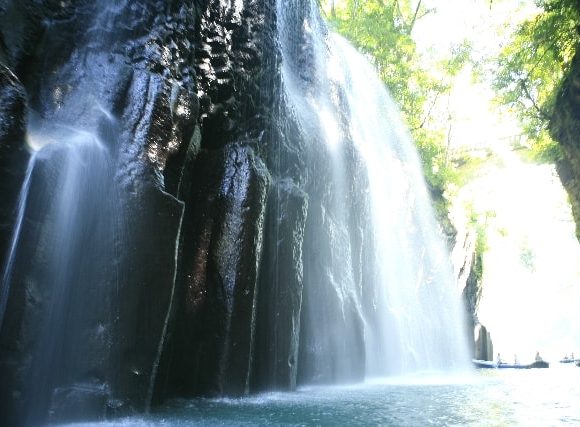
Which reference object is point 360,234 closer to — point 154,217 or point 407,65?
point 154,217

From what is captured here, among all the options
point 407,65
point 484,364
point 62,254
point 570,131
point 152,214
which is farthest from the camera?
point 484,364

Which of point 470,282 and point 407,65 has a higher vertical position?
point 407,65

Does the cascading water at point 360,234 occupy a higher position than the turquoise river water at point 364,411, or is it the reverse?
the cascading water at point 360,234

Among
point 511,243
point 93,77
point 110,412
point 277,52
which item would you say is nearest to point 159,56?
point 93,77

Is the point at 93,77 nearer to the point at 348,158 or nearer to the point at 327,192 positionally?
the point at 327,192

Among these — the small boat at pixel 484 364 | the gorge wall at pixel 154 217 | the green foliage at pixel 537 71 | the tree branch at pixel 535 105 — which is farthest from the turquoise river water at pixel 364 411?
the small boat at pixel 484 364

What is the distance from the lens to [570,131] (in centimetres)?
1512

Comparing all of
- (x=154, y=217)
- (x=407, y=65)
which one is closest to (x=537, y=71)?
(x=407, y=65)

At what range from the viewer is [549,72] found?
53.3ft

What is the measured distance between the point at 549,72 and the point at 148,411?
16.7 m

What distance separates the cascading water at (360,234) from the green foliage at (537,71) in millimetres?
4985

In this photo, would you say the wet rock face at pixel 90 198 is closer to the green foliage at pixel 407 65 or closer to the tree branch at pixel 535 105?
the tree branch at pixel 535 105

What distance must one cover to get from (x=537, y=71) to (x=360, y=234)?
8817 mm

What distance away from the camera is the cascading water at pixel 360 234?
1051 cm
